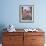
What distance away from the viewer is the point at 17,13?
4117mm

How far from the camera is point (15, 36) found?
365 centimetres

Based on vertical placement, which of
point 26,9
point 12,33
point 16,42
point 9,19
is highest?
point 26,9

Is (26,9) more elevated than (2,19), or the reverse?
(26,9)

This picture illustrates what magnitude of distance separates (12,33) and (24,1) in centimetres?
111

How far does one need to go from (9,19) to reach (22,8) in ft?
1.74

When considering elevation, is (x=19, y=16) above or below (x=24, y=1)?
below

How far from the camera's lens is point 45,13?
4.14 metres

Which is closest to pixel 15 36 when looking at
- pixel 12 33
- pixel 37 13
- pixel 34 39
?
pixel 12 33

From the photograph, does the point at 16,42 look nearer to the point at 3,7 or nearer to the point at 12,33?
the point at 12,33

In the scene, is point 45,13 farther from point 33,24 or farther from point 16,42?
point 16,42

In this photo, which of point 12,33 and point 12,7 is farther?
point 12,7

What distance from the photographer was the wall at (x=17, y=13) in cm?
410

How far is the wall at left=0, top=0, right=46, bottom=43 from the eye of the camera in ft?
13.4

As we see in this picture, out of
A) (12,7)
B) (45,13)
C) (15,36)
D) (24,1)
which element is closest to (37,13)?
(45,13)
